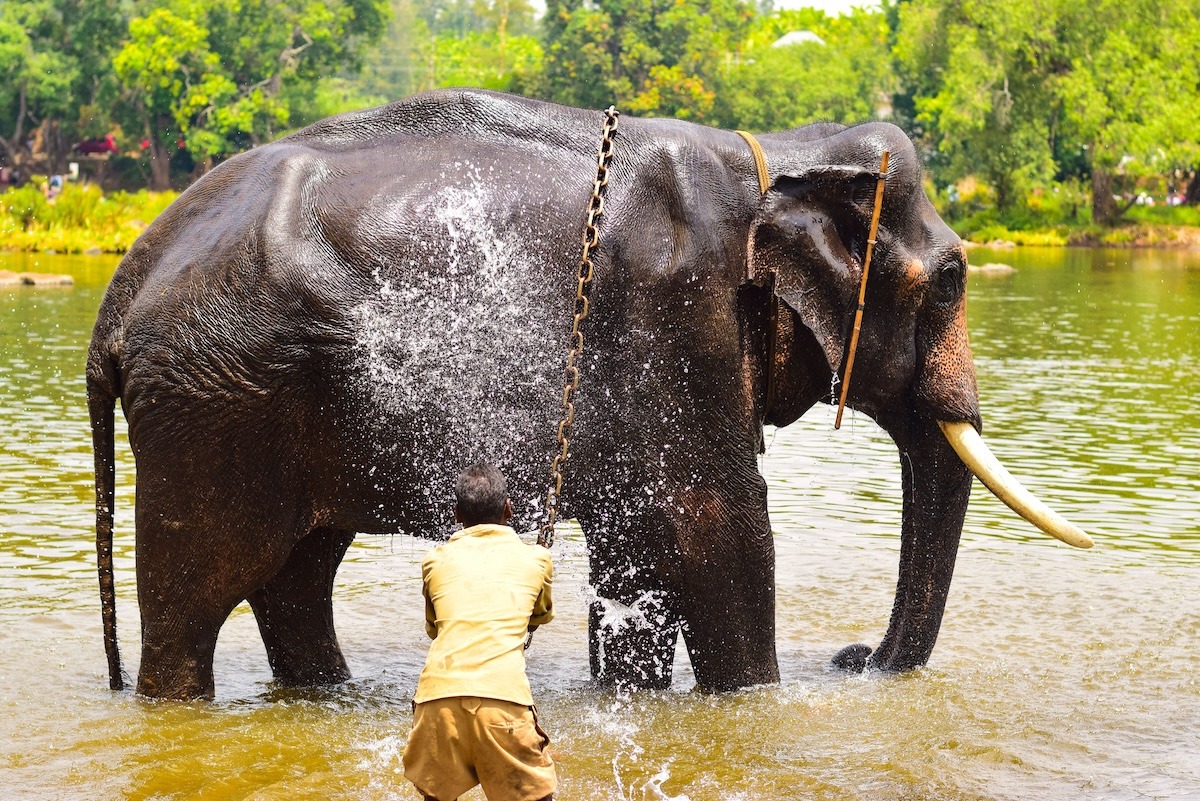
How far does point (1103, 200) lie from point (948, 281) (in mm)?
46155

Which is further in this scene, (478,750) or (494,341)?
(494,341)

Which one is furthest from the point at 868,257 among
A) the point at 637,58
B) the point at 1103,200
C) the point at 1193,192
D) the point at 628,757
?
the point at 637,58

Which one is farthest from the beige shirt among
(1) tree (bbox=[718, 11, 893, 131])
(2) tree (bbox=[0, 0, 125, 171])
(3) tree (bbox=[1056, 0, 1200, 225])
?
(1) tree (bbox=[718, 11, 893, 131])

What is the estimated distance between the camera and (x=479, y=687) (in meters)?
3.96

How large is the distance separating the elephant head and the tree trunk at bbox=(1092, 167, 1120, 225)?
45.5m

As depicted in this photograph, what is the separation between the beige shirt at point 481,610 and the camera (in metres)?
3.98

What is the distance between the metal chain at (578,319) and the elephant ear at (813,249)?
0.58 m

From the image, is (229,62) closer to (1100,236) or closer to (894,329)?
(1100,236)

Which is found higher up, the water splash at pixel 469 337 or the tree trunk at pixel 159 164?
the water splash at pixel 469 337

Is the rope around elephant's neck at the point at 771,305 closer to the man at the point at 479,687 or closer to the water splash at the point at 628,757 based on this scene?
the water splash at the point at 628,757

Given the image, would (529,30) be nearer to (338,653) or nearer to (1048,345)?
(1048,345)

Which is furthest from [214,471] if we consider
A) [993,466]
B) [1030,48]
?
[1030,48]

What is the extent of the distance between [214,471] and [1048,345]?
1459 centimetres

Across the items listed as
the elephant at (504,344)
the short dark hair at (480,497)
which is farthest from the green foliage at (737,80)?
the short dark hair at (480,497)
